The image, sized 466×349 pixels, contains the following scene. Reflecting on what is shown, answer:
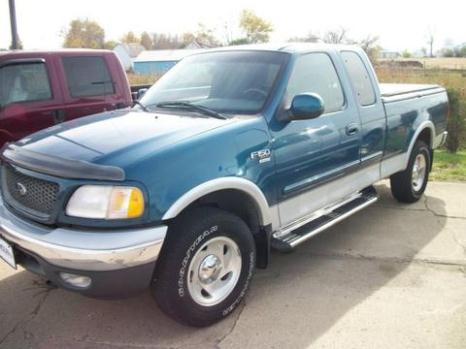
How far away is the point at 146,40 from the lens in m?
105

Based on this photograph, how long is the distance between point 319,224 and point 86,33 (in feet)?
302

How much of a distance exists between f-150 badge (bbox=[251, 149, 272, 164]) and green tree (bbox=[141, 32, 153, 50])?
105 metres

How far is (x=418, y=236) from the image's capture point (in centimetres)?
512

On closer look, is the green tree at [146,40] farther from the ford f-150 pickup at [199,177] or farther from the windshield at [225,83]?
the ford f-150 pickup at [199,177]

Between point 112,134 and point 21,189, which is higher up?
point 112,134

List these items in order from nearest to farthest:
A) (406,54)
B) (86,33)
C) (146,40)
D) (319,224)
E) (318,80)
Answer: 1. (319,224)
2. (318,80)
3. (86,33)
4. (406,54)
5. (146,40)

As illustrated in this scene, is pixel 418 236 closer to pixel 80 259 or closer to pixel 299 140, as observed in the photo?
pixel 299 140

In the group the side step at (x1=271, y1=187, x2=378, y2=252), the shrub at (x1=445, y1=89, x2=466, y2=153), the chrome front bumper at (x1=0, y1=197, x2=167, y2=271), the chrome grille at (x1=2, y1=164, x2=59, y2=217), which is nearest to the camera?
the chrome front bumper at (x1=0, y1=197, x2=167, y2=271)

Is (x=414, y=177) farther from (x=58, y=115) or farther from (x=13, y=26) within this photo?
(x=13, y=26)

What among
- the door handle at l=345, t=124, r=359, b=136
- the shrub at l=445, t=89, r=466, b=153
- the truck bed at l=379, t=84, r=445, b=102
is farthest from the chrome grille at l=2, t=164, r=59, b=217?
the shrub at l=445, t=89, r=466, b=153

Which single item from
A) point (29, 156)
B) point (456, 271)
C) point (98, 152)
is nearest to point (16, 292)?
point (29, 156)

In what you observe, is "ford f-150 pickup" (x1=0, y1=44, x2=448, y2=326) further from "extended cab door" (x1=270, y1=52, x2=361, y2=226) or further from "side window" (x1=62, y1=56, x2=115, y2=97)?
"side window" (x1=62, y1=56, x2=115, y2=97)

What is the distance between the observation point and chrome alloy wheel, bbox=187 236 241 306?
3293 millimetres

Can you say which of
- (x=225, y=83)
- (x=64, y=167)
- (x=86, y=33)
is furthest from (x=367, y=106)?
(x=86, y=33)
